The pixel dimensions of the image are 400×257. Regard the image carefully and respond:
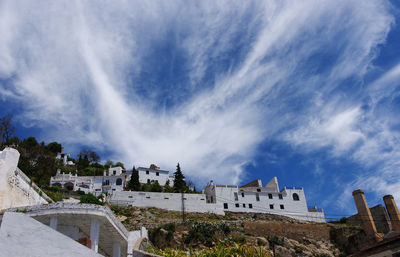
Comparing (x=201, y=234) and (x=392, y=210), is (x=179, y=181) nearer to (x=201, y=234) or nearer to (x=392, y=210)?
(x=201, y=234)

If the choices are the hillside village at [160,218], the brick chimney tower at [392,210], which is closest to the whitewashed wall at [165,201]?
the hillside village at [160,218]

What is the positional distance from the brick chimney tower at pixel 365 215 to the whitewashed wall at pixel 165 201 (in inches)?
807

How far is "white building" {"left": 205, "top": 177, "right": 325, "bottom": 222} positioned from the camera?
50.2m

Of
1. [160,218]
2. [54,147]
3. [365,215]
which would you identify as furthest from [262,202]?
[54,147]

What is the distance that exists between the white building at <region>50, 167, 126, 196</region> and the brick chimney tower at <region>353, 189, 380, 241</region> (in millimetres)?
34190

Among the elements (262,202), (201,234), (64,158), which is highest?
(64,158)

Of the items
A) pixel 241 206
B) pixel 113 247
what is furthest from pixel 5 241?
pixel 241 206

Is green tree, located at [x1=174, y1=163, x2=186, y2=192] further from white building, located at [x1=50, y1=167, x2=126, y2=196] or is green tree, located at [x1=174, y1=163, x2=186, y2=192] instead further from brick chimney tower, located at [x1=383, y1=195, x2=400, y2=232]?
brick chimney tower, located at [x1=383, y1=195, x2=400, y2=232]

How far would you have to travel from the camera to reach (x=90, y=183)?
50.4 m

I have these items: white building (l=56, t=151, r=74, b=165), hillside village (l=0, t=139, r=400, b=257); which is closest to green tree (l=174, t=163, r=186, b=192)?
hillside village (l=0, t=139, r=400, b=257)

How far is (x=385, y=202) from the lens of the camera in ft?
106

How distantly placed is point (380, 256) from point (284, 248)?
2017 centimetres

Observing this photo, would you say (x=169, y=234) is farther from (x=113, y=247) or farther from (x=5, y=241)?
(x=5, y=241)

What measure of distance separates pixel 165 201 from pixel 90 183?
1348 centimetres
